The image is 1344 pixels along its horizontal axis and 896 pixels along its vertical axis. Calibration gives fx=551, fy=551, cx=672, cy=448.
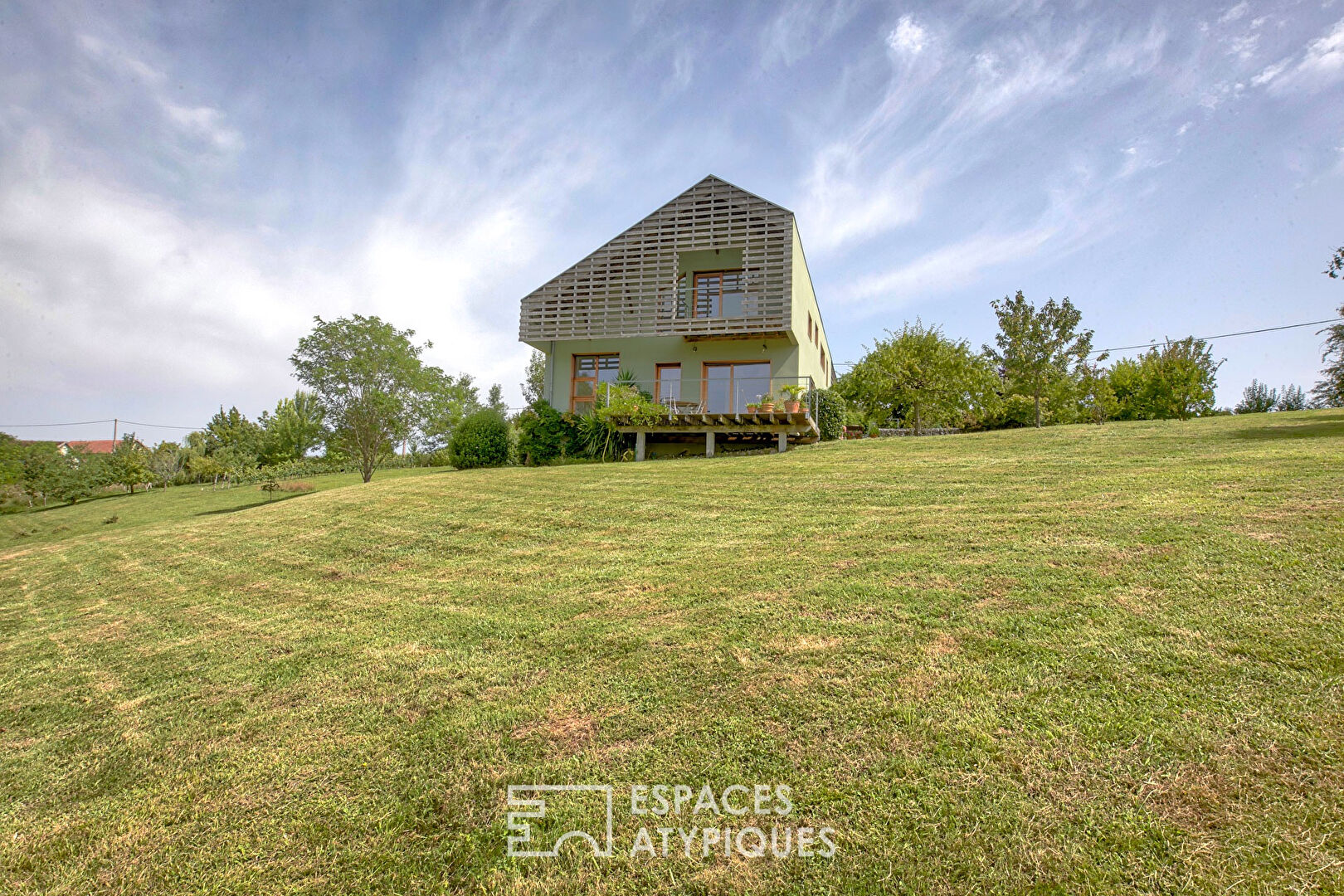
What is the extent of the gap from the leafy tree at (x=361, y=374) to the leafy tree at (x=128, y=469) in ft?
47.6

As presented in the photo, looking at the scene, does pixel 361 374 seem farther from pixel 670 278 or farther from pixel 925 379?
pixel 925 379

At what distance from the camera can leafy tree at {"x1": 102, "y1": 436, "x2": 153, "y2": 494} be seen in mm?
28391

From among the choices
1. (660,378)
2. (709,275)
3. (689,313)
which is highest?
(709,275)

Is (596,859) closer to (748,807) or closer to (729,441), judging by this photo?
(748,807)

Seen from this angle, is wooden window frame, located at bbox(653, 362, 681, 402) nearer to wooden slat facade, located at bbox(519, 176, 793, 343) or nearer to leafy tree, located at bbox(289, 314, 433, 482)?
wooden slat facade, located at bbox(519, 176, 793, 343)

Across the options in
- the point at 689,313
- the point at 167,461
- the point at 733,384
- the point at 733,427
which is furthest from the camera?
the point at 167,461

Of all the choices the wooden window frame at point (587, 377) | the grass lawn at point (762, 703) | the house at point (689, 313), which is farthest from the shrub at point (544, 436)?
the grass lawn at point (762, 703)

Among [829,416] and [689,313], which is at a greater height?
[689,313]

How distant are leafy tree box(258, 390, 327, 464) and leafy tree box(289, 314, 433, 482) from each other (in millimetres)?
12602

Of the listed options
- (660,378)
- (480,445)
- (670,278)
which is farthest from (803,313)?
(480,445)

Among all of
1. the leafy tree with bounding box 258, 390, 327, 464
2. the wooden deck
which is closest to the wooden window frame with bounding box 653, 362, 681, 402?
the wooden deck

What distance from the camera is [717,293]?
58.3 feet

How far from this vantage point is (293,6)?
26.5 feet

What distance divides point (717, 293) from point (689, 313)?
1101 mm
